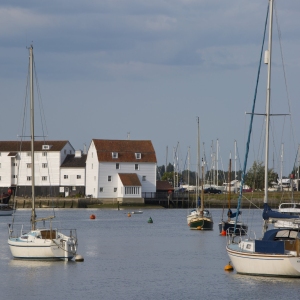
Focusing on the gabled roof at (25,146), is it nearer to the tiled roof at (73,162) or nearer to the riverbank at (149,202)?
the tiled roof at (73,162)

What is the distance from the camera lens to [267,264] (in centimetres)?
3288

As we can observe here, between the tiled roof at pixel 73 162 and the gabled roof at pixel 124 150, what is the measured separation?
6263mm

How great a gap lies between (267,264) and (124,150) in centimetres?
8624

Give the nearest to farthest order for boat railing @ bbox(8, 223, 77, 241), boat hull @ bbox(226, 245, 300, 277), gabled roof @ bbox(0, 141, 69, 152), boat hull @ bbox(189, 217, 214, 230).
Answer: boat hull @ bbox(226, 245, 300, 277), boat railing @ bbox(8, 223, 77, 241), boat hull @ bbox(189, 217, 214, 230), gabled roof @ bbox(0, 141, 69, 152)

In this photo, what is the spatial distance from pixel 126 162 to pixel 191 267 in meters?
76.3

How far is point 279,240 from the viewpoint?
1304 inches

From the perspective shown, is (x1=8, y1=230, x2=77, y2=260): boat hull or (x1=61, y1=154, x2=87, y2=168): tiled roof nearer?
(x1=8, y1=230, x2=77, y2=260): boat hull

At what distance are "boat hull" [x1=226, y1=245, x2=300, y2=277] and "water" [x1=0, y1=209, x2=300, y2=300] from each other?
12.5 inches

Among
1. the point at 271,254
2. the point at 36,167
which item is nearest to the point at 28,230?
the point at 271,254

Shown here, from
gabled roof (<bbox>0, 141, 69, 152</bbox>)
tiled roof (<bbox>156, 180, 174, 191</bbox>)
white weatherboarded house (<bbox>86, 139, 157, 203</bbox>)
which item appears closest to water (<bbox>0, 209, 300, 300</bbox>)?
white weatherboarded house (<bbox>86, 139, 157, 203</bbox>)

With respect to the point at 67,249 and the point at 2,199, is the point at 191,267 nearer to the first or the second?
the point at 67,249

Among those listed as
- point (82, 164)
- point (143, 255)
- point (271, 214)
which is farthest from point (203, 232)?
point (82, 164)

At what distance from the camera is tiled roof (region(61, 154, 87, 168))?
12304 cm

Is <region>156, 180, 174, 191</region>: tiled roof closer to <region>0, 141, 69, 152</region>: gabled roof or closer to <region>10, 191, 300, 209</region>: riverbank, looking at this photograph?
<region>10, 191, 300, 209</region>: riverbank
